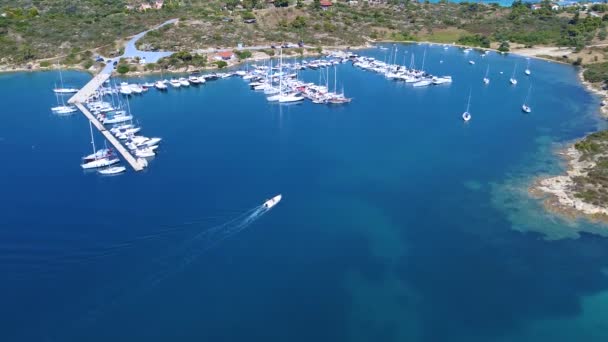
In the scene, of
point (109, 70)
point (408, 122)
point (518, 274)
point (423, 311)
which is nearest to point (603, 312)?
point (518, 274)

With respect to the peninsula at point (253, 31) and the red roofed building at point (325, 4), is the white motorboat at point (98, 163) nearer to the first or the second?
the peninsula at point (253, 31)

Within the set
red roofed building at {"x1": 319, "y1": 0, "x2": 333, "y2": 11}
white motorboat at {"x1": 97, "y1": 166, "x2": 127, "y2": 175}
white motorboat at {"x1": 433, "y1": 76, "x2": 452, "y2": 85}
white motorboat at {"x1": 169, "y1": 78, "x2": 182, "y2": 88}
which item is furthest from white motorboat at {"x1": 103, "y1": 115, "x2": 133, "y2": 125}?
red roofed building at {"x1": 319, "y1": 0, "x2": 333, "y2": 11}

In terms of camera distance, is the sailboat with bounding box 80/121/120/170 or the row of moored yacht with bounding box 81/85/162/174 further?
the row of moored yacht with bounding box 81/85/162/174

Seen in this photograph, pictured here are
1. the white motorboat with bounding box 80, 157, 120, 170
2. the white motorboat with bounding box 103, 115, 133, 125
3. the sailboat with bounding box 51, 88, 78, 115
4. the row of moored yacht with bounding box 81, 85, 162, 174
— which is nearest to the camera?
the white motorboat with bounding box 80, 157, 120, 170

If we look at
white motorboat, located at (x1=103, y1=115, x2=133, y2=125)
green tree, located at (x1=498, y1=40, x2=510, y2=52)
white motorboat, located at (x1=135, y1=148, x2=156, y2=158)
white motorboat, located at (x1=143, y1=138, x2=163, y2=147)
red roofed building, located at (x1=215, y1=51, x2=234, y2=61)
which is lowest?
white motorboat, located at (x1=135, y1=148, x2=156, y2=158)

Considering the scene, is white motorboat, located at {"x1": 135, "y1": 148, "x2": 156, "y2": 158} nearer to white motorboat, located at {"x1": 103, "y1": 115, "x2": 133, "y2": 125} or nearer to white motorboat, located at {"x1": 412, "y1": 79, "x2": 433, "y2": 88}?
white motorboat, located at {"x1": 103, "y1": 115, "x2": 133, "y2": 125}

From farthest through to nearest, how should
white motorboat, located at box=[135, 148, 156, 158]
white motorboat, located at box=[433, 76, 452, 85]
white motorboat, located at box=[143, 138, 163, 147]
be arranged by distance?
white motorboat, located at box=[433, 76, 452, 85]
white motorboat, located at box=[143, 138, 163, 147]
white motorboat, located at box=[135, 148, 156, 158]
